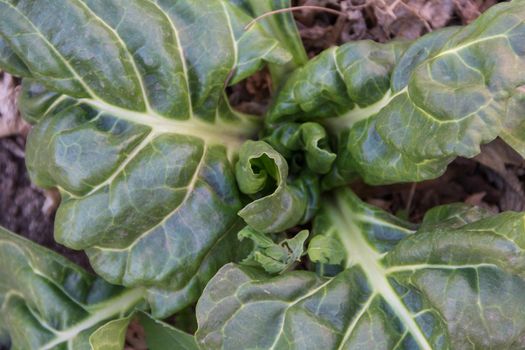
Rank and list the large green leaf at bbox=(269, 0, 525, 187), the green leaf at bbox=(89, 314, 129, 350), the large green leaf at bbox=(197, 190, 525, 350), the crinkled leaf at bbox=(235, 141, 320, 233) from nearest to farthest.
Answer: the large green leaf at bbox=(269, 0, 525, 187)
the large green leaf at bbox=(197, 190, 525, 350)
the crinkled leaf at bbox=(235, 141, 320, 233)
the green leaf at bbox=(89, 314, 129, 350)

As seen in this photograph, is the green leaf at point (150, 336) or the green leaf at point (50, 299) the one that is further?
the green leaf at point (50, 299)

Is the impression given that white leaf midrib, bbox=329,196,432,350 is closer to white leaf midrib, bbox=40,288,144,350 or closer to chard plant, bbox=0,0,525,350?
chard plant, bbox=0,0,525,350

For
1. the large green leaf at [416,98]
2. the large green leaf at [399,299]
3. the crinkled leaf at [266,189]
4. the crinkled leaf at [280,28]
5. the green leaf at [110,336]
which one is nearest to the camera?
the large green leaf at [416,98]

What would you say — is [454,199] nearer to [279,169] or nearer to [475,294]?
[475,294]

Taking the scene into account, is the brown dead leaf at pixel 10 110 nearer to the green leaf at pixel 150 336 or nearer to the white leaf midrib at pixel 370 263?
the green leaf at pixel 150 336

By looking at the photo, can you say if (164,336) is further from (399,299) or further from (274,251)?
(399,299)

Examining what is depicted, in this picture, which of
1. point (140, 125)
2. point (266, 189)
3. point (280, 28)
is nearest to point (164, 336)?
point (266, 189)

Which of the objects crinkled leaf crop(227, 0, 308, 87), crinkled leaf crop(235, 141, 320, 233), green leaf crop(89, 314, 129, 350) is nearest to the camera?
crinkled leaf crop(235, 141, 320, 233)

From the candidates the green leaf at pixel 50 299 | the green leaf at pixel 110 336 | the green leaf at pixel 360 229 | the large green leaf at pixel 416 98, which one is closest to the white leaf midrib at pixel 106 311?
the green leaf at pixel 50 299

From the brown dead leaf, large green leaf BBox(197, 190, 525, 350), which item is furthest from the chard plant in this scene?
the brown dead leaf
